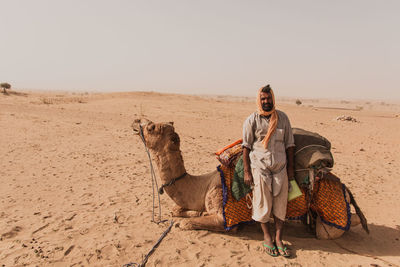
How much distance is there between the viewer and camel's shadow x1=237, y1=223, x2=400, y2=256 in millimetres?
4012

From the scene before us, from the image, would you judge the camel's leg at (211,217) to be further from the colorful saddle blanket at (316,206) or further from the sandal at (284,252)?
the sandal at (284,252)

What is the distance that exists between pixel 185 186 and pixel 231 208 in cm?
77

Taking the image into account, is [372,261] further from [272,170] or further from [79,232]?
[79,232]

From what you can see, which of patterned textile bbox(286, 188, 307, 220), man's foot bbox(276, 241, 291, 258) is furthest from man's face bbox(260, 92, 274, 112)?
man's foot bbox(276, 241, 291, 258)

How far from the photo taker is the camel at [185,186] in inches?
164

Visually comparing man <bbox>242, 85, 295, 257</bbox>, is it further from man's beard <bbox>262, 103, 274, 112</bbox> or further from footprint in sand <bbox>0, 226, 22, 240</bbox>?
footprint in sand <bbox>0, 226, 22, 240</bbox>

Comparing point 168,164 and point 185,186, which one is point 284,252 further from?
point 168,164

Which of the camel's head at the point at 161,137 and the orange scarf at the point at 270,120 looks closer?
the orange scarf at the point at 270,120

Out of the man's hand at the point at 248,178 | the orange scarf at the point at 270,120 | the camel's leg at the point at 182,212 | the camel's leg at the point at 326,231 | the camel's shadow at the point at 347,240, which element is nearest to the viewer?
the orange scarf at the point at 270,120

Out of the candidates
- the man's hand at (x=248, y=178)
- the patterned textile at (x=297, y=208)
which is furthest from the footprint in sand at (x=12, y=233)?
the patterned textile at (x=297, y=208)

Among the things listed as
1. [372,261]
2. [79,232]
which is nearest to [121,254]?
[79,232]

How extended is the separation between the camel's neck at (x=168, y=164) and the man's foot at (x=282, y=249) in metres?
1.72

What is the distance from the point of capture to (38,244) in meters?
3.95

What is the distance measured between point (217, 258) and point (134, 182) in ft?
12.3
